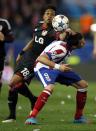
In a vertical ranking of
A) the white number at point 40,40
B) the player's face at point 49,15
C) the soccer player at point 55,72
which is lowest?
the soccer player at point 55,72

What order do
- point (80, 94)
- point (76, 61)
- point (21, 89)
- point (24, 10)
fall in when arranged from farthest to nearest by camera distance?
point (24, 10), point (76, 61), point (21, 89), point (80, 94)

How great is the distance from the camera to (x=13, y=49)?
26203 mm

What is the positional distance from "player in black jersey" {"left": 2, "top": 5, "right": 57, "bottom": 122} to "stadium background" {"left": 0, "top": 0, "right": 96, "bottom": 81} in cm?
1132

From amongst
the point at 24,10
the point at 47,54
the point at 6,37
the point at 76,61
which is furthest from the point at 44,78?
the point at 24,10

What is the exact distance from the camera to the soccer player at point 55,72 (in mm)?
12688

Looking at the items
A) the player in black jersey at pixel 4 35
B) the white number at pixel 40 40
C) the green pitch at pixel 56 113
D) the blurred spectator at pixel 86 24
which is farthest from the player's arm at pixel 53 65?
the blurred spectator at pixel 86 24

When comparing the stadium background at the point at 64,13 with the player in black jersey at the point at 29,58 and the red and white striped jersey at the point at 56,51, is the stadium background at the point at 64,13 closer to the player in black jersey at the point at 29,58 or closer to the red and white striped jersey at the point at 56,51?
the player in black jersey at the point at 29,58

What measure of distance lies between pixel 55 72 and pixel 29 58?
148 cm

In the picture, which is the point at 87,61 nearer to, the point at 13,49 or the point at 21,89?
the point at 13,49

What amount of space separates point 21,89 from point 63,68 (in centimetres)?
181

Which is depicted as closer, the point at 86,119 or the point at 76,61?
the point at 86,119

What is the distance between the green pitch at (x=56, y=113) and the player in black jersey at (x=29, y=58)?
42cm

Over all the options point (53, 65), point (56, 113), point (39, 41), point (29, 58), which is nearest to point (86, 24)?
point (56, 113)

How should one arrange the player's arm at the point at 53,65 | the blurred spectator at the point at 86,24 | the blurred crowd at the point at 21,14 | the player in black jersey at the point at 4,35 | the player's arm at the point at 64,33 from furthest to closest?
the blurred spectator at the point at 86,24, the blurred crowd at the point at 21,14, the player in black jersey at the point at 4,35, the player's arm at the point at 64,33, the player's arm at the point at 53,65
